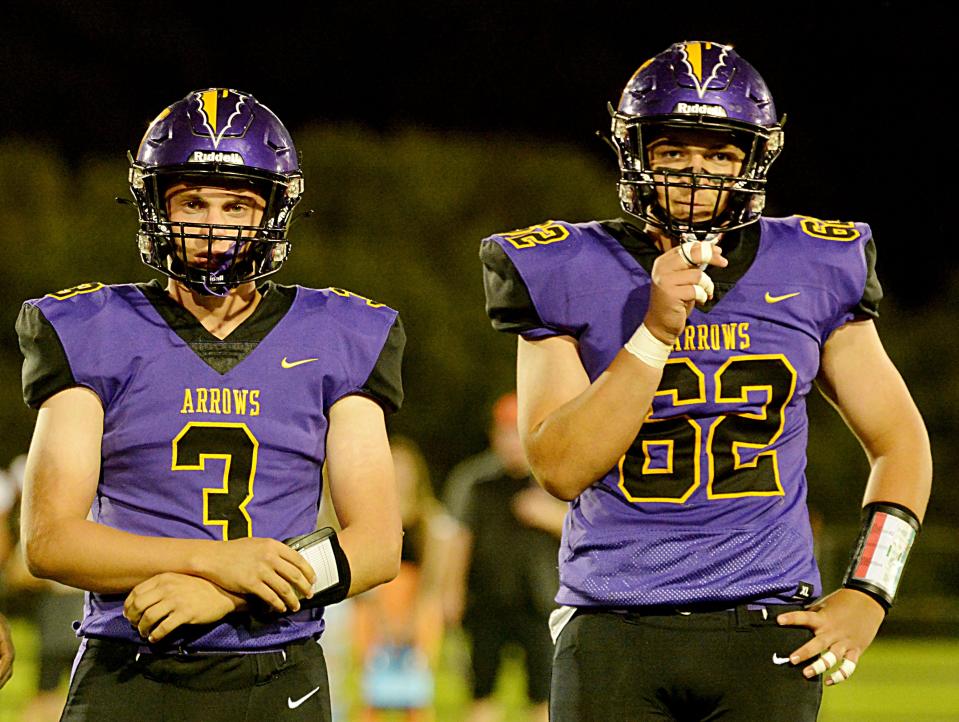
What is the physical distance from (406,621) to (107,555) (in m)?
5.71

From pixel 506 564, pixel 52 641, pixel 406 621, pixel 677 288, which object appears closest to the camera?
pixel 677 288

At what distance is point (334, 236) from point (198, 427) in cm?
2261

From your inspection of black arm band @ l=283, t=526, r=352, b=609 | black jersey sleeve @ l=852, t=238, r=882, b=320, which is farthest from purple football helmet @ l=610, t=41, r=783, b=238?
black arm band @ l=283, t=526, r=352, b=609

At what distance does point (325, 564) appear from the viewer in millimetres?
2953

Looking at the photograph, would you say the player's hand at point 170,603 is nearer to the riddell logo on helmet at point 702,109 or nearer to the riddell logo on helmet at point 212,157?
the riddell logo on helmet at point 212,157

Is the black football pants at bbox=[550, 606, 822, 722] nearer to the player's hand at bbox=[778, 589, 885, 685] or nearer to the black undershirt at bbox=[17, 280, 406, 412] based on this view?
the player's hand at bbox=[778, 589, 885, 685]

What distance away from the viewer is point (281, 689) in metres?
3.00

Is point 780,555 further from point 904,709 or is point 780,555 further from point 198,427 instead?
point 904,709

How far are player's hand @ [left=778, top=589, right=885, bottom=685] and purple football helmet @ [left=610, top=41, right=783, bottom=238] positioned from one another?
784 millimetres

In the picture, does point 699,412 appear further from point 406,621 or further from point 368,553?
point 406,621

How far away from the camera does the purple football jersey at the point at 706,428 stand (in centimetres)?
305

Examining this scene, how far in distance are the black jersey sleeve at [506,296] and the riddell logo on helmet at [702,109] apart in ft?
1.56

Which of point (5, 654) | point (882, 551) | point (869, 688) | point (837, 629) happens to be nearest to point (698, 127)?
point (882, 551)

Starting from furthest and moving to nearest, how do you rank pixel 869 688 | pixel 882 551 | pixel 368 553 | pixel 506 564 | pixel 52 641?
pixel 869 688
pixel 506 564
pixel 52 641
pixel 882 551
pixel 368 553
